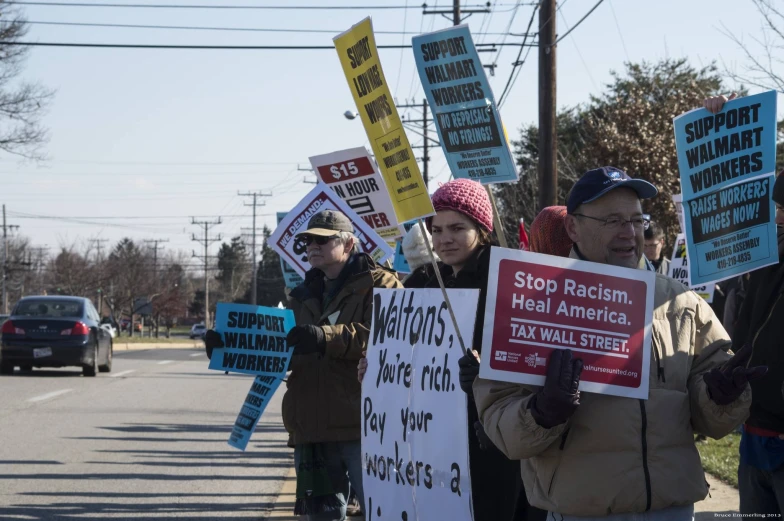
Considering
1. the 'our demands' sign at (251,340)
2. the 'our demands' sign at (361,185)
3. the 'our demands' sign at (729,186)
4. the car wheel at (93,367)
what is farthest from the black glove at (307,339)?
the car wheel at (93,367)

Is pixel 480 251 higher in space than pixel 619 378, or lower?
higher

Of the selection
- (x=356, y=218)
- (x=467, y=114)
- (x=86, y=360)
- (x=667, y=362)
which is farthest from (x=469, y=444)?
(x=86, y=360)

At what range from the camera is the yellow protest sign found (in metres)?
4.11

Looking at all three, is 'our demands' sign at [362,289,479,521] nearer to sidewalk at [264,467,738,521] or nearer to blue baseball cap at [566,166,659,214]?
blue baseball cap at [566,166,659,214]

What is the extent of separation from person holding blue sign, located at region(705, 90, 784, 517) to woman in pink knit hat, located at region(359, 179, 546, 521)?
0.97 meters

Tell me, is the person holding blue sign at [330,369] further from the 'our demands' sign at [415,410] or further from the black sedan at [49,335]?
the black sedan at [49,335]

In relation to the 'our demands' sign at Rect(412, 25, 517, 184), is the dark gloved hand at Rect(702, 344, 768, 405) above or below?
below

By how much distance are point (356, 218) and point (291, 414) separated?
2.42 meters

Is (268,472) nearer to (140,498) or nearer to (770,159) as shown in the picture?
(140,498)

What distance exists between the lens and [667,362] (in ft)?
10.6

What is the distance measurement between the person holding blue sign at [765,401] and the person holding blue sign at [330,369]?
1886 millimetres

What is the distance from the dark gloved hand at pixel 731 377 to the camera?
9.79 ft

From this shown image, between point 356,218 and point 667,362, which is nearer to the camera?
point 667,362

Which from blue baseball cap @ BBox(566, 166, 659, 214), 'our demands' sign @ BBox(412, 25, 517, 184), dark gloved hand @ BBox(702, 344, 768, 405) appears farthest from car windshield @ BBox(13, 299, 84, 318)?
dark gloved hand @ BBox(702, 344, 768, 405)
